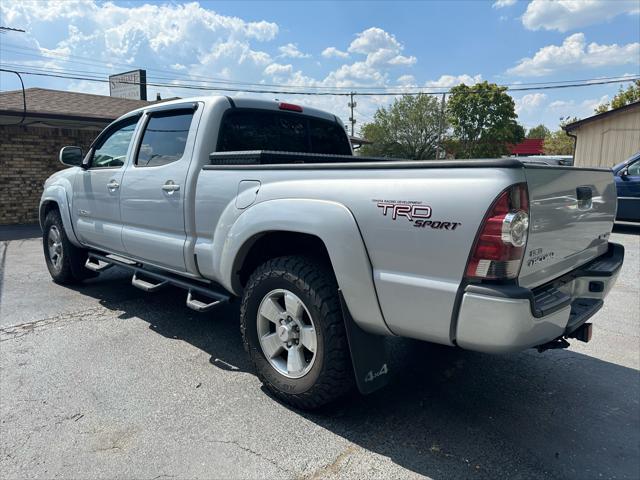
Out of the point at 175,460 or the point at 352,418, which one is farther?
the point at 352,418

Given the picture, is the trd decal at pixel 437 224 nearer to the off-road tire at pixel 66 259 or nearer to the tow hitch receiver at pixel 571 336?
the tow hitch receiver at pixel 571 336

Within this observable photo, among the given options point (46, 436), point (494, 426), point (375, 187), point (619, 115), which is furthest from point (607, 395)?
point (619, 115)

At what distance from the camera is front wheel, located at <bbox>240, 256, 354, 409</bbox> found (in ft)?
9.05

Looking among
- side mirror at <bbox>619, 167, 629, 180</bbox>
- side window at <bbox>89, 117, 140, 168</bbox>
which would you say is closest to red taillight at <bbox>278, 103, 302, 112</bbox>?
side window at <bbox>89, 117, 140, 168</bbox>

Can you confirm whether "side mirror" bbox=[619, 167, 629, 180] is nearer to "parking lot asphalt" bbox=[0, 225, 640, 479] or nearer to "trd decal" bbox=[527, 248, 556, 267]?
"parking lot asphalt" bbox=[0, 225, 640, 479]

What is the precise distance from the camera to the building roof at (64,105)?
12295mm

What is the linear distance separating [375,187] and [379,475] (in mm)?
1460

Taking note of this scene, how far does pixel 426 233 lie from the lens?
89.2 inches

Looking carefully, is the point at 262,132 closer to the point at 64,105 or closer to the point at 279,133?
the point at 279,133

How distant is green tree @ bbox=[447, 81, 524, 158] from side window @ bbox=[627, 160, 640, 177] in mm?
40007

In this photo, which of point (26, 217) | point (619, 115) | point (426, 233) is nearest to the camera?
point (426, 233)

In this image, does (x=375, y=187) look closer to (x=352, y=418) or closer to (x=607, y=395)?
(x=352, y=418)

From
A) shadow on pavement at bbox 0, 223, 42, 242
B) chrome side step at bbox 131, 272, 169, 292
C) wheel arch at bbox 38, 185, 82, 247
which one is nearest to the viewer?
chrome side step at bbox 131, 272, 169, 292

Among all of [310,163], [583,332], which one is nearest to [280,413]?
[310,163]
